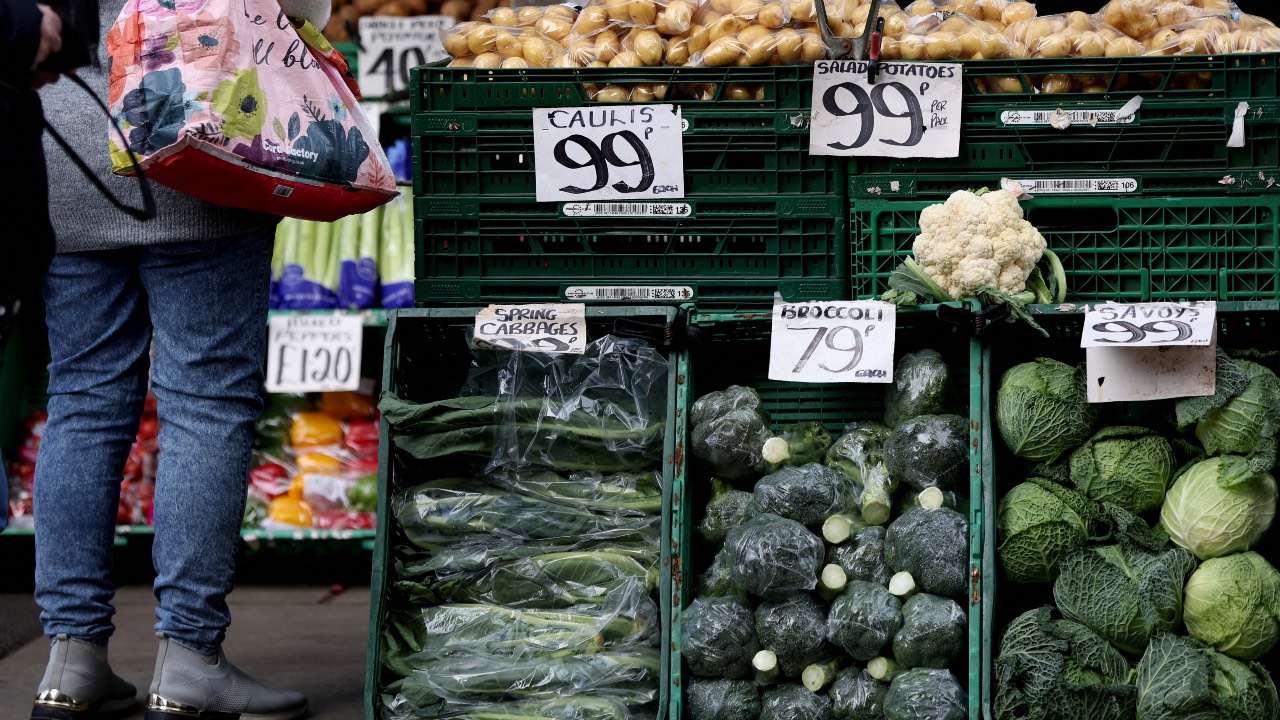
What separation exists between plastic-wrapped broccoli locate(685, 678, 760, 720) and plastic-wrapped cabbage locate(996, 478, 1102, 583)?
1.97ft

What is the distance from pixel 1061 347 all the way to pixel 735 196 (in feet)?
2.85

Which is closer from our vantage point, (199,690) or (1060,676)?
(1060,676)

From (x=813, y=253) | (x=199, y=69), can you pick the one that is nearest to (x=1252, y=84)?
(x=813, y=253)

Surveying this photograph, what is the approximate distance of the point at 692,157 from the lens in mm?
3279

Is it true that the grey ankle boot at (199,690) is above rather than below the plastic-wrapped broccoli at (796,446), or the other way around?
below

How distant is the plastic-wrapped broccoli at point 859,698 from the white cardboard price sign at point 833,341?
64 centimetres

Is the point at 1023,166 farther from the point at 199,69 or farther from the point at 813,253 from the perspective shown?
the point at 199,69

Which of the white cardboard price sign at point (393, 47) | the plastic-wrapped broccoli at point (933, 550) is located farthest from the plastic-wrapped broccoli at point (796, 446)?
the white cardboard price sign at point (393, 47)

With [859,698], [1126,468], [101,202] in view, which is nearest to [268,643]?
[101,202]

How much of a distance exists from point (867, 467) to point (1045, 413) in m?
0.40

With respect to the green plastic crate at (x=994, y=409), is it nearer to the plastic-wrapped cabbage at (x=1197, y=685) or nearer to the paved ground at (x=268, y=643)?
the plastic-wrapped cabbage at (x=1197, y=685)

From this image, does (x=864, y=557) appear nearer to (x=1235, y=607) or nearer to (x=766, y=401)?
(x=766, y=401)

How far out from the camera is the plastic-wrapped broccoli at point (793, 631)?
2.67 m

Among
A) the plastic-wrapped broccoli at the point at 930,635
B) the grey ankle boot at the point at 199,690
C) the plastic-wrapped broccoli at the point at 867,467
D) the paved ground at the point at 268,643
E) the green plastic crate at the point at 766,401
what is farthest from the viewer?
the paved ground at the point at 268,643
